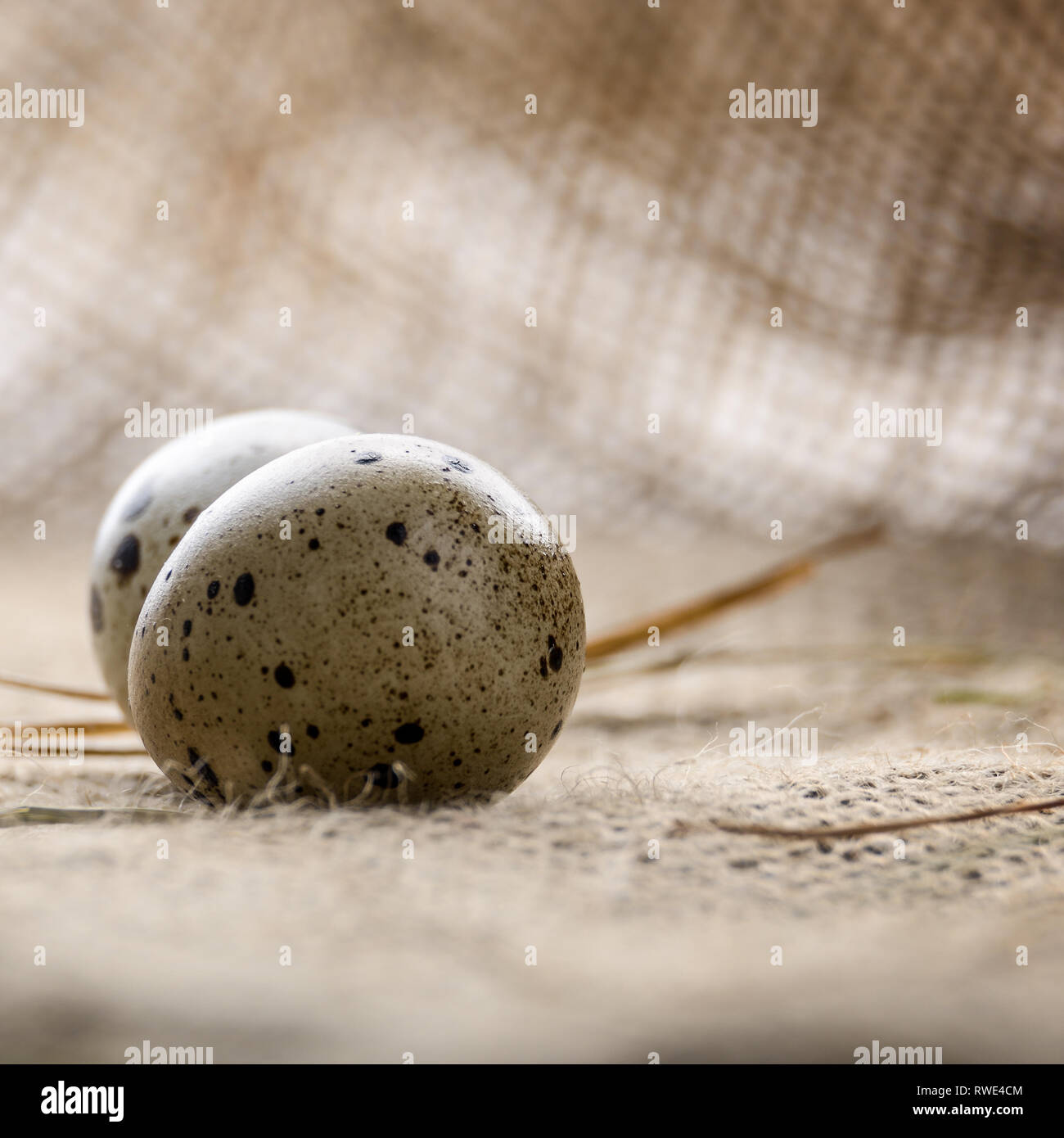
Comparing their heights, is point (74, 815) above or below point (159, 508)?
below

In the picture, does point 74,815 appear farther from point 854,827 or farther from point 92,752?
point 854,827

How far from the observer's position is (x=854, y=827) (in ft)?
3.29

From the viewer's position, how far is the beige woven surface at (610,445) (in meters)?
0.78

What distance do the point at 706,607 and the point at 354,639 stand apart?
102 cm

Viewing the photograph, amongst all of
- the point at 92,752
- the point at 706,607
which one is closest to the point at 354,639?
the point at 92,752

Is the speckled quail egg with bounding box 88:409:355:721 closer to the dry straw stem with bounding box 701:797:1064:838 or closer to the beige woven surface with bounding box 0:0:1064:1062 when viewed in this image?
the beige woven surface with bounding box 0:0:1064:1062

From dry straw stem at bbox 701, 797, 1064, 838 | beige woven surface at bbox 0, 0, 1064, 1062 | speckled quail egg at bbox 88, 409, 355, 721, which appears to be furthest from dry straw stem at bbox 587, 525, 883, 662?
dry straw stem at bbox 701, 797, 1064, 838

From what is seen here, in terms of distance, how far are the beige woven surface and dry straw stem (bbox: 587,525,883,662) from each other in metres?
0.14

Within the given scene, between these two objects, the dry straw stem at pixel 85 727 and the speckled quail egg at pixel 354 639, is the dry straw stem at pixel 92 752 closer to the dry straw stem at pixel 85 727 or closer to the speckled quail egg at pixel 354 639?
the dry straw stem at pixel 85 727

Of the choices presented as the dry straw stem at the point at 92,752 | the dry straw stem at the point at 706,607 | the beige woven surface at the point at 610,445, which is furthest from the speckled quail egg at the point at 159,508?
the dry straw stem at the point at 706,607

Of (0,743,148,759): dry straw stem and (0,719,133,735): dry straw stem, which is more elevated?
(0,719,133,735): dry straw stem

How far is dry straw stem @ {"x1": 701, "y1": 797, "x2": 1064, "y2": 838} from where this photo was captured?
0.99 m

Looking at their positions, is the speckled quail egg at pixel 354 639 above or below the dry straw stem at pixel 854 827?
above

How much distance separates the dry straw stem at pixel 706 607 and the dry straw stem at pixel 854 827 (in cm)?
82
